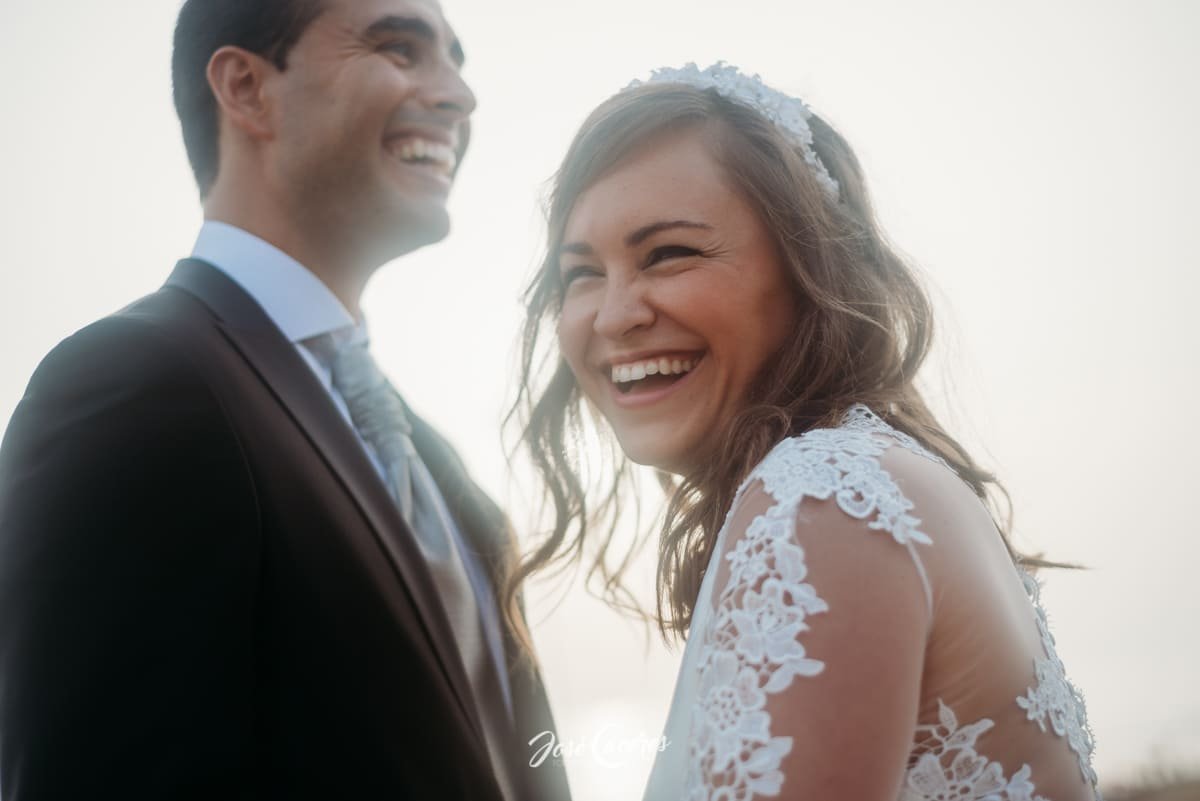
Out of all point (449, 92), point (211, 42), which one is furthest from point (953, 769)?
point (211, 42)

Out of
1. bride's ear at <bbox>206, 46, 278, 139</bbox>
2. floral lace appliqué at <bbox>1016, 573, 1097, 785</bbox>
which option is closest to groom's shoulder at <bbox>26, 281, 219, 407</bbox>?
bride's ear at <bbox>206, 46, 278, 139</bbox>

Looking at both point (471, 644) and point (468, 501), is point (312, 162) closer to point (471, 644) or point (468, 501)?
point (468, 501)

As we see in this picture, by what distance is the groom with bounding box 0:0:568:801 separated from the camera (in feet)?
6.93

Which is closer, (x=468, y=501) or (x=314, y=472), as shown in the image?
(x=314, y=472)

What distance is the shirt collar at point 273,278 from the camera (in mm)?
3006

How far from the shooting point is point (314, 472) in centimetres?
255

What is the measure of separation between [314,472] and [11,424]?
67 cm

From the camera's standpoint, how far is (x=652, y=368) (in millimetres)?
2766

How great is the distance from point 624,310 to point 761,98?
77 centimetres

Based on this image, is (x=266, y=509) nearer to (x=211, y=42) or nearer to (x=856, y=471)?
(x=856, y=471)

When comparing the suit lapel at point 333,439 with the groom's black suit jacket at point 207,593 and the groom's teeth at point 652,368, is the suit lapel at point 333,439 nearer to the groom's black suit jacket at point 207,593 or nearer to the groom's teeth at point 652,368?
the groom's black suit jacket at point 207,593

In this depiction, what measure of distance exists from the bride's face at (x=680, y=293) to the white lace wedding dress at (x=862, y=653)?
48 centimetres

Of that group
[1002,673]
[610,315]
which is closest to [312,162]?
[610,315]

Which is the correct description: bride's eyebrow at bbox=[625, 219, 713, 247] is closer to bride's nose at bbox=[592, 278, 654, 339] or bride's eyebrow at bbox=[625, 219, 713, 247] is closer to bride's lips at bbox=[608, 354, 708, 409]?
bride's nose at bbox=[592, 278, 654, 339]
